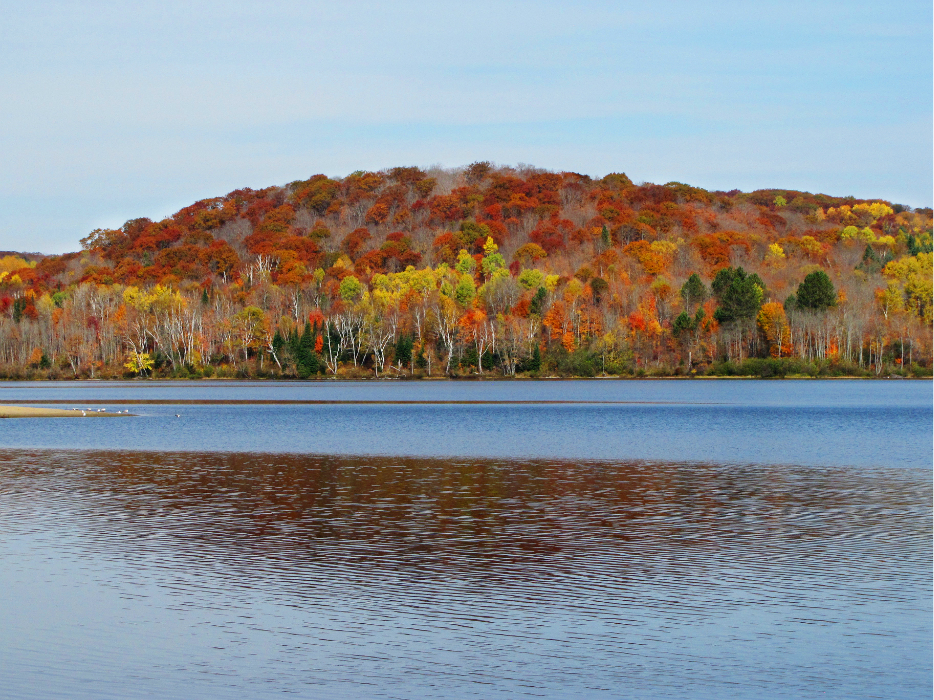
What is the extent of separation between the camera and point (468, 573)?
15.7 m

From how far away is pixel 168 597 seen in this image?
1438 centimetres

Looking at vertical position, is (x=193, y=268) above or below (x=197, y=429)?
above

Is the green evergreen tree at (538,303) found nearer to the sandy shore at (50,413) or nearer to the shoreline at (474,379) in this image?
the shoreline at (474,379)

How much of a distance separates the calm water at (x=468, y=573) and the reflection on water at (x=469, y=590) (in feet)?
0.17

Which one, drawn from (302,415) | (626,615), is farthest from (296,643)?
(302,415)

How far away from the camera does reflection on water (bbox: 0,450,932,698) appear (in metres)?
10.9

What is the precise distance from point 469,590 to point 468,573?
1.08 metres

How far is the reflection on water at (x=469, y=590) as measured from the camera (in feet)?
35.9

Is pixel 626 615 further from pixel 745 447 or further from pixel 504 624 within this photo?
pixel 745 447

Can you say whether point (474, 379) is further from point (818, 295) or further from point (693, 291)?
point (818, 295)

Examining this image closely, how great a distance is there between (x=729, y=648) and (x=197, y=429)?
127ft

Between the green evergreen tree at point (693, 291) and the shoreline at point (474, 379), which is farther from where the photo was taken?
the green evergreen tree at point (693, 291)

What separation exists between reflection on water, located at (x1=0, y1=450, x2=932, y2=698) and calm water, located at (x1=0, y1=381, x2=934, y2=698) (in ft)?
0.17

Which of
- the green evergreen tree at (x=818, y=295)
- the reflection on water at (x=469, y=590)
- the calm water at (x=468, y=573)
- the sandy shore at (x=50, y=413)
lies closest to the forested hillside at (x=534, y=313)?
the green evergreen tree at (x=818, y=295)
